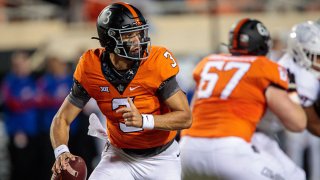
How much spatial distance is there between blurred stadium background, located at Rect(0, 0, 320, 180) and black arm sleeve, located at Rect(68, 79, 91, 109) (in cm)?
701

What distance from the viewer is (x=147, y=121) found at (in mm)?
4480

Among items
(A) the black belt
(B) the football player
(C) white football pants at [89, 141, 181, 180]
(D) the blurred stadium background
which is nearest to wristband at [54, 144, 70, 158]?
(B) the football player

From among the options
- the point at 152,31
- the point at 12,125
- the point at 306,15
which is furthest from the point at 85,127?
the point at 306,15

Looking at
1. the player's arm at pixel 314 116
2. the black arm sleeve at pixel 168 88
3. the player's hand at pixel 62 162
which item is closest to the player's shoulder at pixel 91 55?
the black arm sleeve at pixel 168 88

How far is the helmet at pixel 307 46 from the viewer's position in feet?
18.9

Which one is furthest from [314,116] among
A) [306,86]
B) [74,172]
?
[74,172]

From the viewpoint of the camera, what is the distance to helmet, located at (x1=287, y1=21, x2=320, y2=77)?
5.75m

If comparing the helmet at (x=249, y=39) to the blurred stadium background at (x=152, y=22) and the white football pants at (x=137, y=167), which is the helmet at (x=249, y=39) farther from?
the blurred stadium background at (x=152, y=22)

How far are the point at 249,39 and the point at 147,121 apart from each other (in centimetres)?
155

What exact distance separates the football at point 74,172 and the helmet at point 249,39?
167 centimetres

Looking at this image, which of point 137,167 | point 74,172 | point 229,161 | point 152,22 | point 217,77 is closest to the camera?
point 74,172

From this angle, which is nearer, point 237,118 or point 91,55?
point 91,55

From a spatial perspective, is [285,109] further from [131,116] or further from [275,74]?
[131,116]

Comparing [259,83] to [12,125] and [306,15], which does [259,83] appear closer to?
[12,125]
